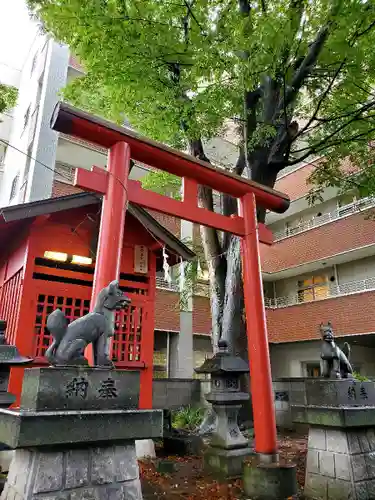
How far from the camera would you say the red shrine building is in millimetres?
7699

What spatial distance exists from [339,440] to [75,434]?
3.87 metres

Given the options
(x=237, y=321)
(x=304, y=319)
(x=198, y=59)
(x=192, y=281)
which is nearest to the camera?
(x=198, y=59)

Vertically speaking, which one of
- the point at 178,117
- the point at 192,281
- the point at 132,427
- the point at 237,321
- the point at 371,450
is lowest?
the point at 371,450

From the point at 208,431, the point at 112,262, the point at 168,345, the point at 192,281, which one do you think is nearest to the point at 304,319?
the point at 168,345

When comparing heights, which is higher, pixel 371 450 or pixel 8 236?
pixel 8 236

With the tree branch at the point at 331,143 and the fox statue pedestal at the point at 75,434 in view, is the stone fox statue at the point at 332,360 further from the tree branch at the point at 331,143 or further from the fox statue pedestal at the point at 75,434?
the tree branch at the point at 331,143

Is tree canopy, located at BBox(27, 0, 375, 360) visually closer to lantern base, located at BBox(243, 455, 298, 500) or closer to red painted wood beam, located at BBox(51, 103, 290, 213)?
red painted wood beam, located at BBox(51, 103, 290, 213)

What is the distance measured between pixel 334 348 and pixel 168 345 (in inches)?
479

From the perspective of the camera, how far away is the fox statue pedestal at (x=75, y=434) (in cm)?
320

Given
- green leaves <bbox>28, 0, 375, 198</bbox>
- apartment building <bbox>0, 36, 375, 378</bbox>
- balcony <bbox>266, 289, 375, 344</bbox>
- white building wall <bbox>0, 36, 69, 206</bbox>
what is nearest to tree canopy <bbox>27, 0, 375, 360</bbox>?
green leaves <bbox>28, 0, 375, 198</bbox>

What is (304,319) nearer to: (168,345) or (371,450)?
(168,345)

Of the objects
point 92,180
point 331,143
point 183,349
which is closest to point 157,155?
point 92,180

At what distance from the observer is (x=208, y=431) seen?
387 inches

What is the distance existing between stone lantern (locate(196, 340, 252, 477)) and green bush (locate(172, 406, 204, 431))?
3.61 metres
